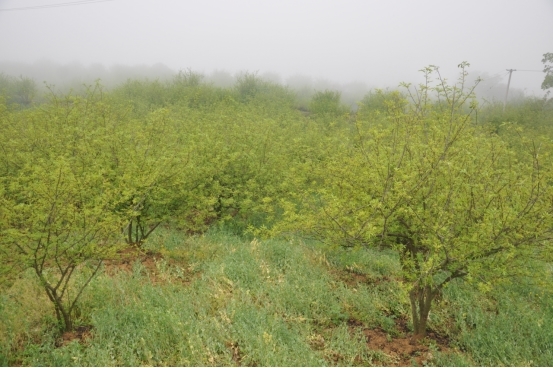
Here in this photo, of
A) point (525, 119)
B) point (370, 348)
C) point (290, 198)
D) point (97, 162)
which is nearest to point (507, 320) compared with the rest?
point (370, 348)

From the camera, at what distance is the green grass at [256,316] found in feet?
13.1

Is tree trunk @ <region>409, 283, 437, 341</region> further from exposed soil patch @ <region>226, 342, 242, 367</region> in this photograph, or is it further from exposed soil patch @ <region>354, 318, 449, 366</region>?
exposed soil patch @ <region>226, 342, 242, 367</region>

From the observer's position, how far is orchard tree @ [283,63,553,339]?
3.76 metres

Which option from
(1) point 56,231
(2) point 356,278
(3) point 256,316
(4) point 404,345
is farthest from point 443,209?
(1) point 56,231

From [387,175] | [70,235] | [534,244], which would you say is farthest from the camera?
[70,235]

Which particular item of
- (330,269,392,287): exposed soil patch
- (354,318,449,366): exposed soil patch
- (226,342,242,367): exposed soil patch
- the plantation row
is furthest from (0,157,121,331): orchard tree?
(330,269,392,287): exposed soil patch

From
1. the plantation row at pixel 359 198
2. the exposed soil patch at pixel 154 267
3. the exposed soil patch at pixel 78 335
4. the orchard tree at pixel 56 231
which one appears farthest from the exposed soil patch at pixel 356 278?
the exposed soil patch at pixel 78 335

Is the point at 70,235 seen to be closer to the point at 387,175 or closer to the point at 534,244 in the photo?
the point at 387,175

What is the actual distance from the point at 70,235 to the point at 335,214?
3.23m

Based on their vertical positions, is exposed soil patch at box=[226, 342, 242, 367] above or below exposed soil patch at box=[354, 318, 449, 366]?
above

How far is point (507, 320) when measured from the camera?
4879mm

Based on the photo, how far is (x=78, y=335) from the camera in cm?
433

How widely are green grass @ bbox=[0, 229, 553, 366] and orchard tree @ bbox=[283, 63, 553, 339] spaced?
Result: 53cm

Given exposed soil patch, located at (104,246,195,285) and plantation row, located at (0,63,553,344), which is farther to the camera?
exposed soil patch, located at (104,246,195,285)
